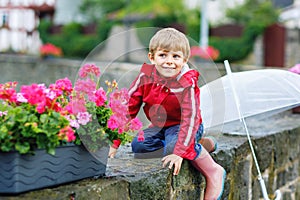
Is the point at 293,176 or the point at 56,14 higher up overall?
the point at 56,14

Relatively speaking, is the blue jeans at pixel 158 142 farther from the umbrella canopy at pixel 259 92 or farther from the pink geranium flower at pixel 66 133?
the pink geranium flower at pixel 66 133

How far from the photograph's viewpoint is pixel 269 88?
2.71 metres

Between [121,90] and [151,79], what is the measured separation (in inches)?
5.4

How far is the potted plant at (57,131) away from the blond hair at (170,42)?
0.26m

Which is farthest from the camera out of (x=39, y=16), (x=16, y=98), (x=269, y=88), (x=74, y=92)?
(x=39, y=16)

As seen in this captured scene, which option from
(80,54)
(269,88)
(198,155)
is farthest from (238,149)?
(80,54)

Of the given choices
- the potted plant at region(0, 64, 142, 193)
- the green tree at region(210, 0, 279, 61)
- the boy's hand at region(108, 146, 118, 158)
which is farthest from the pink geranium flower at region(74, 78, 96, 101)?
the green tree at region(210, 0, 279, 61)

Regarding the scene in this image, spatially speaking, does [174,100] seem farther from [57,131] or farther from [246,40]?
[246,40]

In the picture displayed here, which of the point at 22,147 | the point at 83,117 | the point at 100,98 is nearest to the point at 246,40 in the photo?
the point at 100,98

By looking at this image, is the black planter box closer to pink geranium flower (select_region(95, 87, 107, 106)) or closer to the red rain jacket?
pink geranium flower (select_region(95, 87, 107, 106))

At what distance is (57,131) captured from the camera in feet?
5.34

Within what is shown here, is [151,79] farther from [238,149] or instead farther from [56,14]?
[56,14]

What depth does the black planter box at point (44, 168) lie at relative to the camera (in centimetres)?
160

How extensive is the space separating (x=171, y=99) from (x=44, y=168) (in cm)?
66
